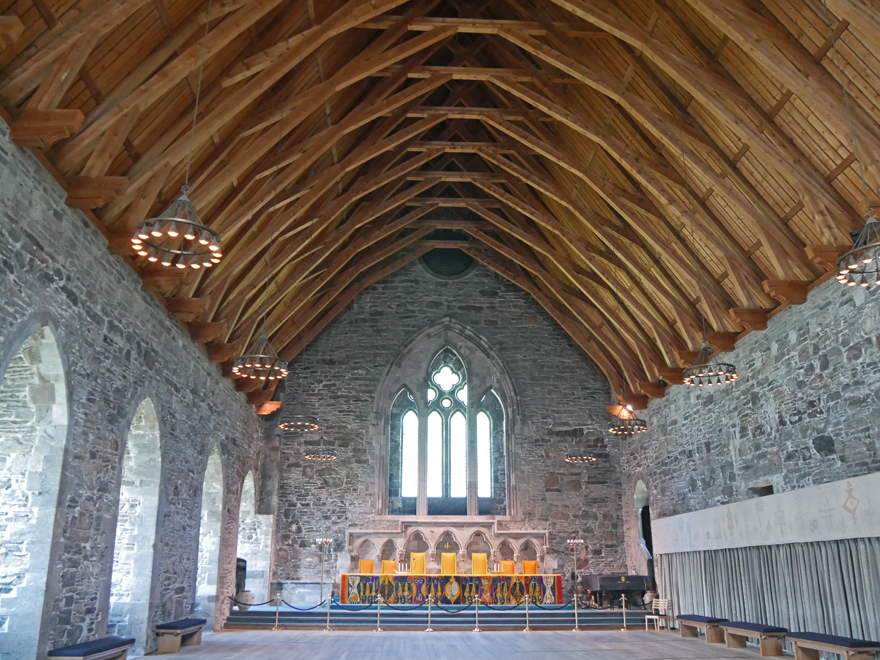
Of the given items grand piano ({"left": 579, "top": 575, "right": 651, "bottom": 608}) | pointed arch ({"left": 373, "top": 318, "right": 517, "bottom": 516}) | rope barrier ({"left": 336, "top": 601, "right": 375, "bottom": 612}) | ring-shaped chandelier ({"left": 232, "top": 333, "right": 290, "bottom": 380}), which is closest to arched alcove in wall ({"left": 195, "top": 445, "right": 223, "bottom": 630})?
rope barrier ({"left": 336, "top": 601, "right": 375, "bottom": 612})

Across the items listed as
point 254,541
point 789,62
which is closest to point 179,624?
point 254,541

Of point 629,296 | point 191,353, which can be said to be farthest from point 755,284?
point 191,353

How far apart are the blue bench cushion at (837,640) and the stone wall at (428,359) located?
26.3ft

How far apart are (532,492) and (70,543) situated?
11.2 m

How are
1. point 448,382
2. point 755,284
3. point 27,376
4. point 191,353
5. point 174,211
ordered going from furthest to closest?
point 448,382 < point 191,353 < point 755,284 < point 27,376 < point 174,211

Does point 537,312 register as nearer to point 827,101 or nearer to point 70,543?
point 827,101

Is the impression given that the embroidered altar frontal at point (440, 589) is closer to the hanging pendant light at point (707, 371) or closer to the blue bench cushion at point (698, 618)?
the blue bench cushion at point (698, 618)

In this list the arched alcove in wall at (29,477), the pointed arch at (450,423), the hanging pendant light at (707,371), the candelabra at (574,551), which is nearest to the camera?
the arched alcove in wall at (29,477)

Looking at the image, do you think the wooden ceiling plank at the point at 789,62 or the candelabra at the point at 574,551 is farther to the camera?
the candelabra at the point at 574,551

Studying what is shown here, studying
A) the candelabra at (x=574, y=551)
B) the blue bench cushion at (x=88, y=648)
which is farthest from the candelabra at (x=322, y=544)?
the blue bench cushion at (x=88, y=648)

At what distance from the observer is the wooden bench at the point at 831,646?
7.72 meters

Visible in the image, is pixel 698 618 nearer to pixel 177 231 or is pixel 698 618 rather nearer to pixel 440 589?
pixel 440 589

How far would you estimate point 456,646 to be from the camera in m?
10.9

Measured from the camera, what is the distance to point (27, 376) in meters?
7.58
